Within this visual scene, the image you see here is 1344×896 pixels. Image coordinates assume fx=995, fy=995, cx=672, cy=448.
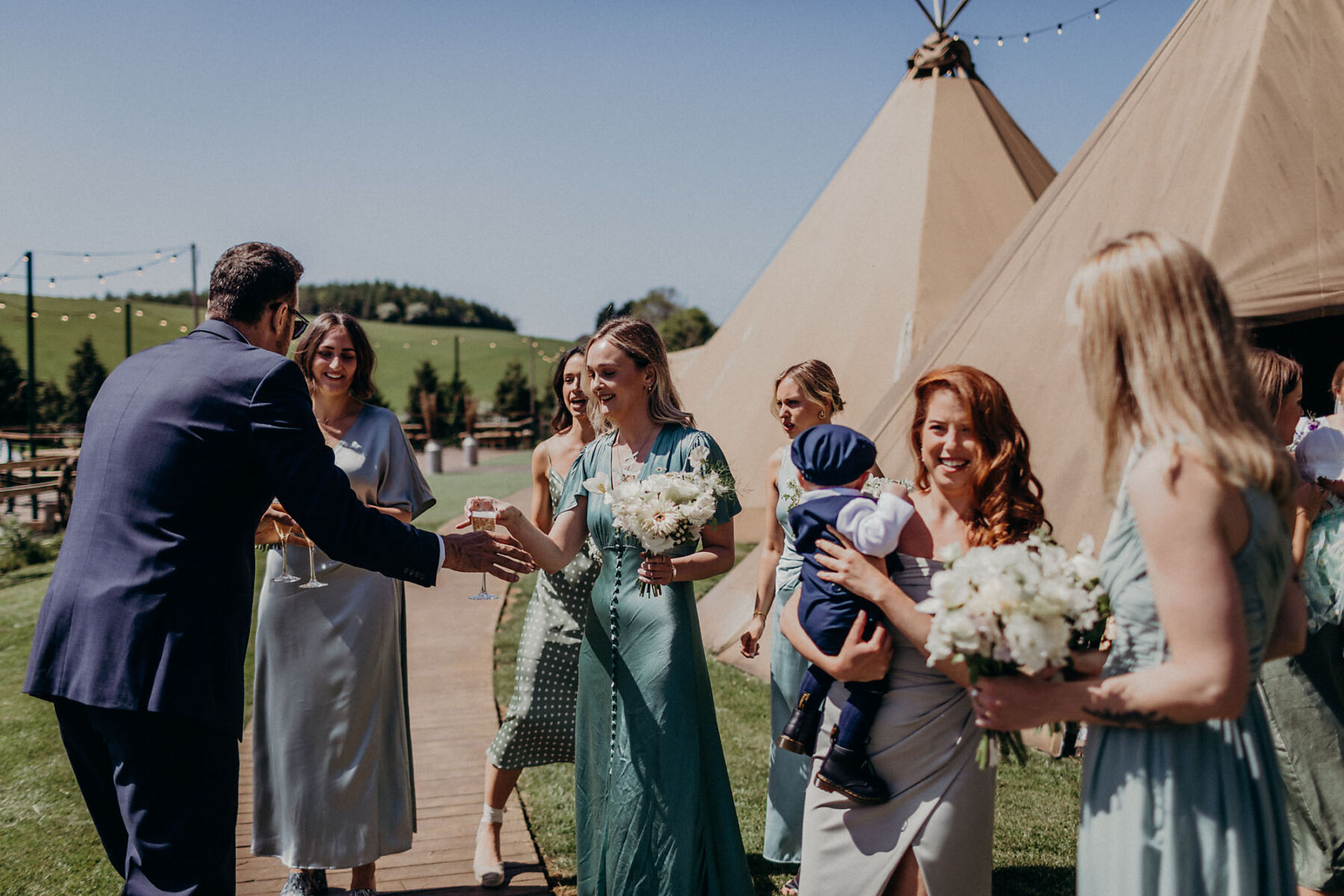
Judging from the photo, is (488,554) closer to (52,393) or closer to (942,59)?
(942,59)

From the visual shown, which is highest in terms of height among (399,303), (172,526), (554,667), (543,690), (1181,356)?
(399,303)

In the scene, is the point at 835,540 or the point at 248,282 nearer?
the point at 835,540

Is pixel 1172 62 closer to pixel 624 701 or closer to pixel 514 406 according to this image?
pixel 624 701

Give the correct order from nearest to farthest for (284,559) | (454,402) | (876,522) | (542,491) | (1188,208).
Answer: (876,522) < (284,559) < (542,491) < (1188,208) < (454,402)

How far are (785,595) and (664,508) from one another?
1.53 m

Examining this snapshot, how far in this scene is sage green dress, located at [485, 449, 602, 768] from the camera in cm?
→ 460

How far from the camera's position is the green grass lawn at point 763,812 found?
438 centimetres

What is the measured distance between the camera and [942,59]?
13359mm

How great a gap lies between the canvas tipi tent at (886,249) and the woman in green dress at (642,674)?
7.66 metres

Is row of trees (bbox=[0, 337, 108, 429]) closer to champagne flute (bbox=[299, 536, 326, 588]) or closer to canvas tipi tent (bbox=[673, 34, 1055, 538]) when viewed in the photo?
canvas tipi tent (bbox=[673, 34, 1055, 538])

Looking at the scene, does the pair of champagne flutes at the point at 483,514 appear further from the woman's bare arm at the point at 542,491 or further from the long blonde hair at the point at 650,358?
the woman's bare arm at the point at 542,491

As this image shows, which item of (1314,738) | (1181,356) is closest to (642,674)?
(1181,356)

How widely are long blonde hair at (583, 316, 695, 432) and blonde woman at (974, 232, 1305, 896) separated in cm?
201

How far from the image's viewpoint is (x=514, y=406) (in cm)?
4812
